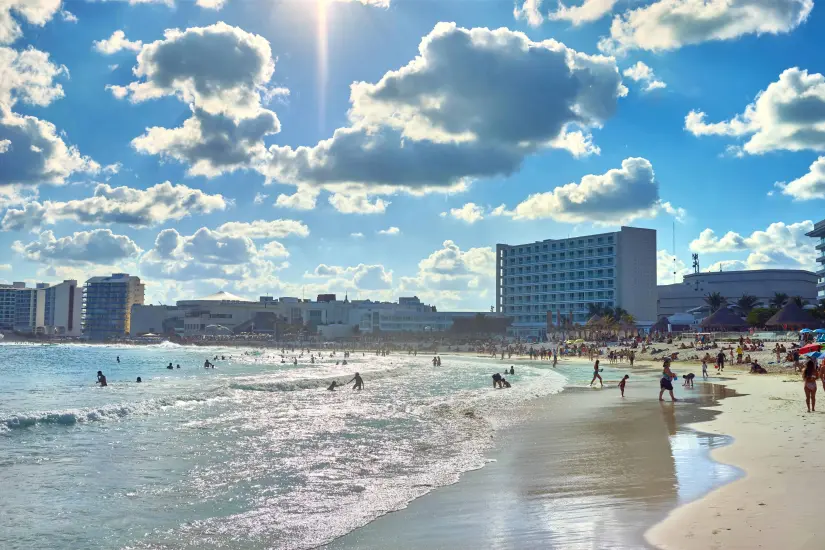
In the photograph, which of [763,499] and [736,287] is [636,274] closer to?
[736,287]

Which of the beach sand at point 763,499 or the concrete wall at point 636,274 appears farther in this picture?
the concrete wall at point 636,274

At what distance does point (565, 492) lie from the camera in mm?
11000

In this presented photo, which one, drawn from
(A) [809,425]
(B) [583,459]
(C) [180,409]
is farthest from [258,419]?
(A) [809,425]

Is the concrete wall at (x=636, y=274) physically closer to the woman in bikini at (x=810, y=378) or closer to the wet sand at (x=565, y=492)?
the woman in bikini at (x=810, y=378)

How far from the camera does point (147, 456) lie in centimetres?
1525

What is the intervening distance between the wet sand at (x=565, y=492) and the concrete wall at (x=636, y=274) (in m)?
119

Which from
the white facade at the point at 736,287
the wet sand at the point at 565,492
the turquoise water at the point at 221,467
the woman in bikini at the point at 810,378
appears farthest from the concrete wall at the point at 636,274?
the wet sand at the point at 565,492

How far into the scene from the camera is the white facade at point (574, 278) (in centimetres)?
13488

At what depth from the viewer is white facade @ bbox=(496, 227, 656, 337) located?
5310 inches

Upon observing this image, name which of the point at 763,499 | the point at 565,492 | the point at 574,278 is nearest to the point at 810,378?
the point at 763,499

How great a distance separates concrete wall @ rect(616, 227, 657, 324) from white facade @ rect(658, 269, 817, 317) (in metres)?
12.9

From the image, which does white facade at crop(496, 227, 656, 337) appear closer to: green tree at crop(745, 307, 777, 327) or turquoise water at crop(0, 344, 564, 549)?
green tree at crop(745, 307, 777, 327)

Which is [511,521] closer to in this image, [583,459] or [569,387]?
[583,459]

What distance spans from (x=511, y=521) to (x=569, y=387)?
31.8 meters
